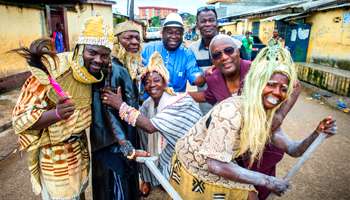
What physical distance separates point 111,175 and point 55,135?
0.60 meters

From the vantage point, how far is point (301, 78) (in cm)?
1033

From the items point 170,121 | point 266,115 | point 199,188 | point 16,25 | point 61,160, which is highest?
point 16,25

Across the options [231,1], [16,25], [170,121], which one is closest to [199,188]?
[170,121]

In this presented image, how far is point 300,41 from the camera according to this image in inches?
461

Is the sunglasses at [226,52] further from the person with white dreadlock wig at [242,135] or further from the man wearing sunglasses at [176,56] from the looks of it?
the man wearing sunglasses at [176,56]

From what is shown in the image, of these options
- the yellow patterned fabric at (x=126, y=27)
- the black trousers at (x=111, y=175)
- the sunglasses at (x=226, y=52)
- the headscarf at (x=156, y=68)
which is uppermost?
the yellow patterned fabric at (x=126, y=27)

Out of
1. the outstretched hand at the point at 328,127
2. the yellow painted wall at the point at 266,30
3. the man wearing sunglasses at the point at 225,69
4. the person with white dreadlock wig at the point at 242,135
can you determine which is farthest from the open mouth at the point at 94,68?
the yellow painted wall at the point at 266,30

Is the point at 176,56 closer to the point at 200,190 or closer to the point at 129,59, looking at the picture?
the point at 129,59

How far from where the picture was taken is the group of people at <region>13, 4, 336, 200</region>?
61.9 inches

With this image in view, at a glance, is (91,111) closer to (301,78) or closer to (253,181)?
(253,181)

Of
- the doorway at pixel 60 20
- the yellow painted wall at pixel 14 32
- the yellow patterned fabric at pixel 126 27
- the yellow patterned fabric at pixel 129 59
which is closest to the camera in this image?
the yellow patterned fabric at pixel 129 59

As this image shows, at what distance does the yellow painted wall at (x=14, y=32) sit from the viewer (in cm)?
774

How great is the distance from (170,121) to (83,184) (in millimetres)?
837

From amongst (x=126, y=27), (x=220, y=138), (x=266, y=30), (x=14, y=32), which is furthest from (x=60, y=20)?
(x=220, y=138)
